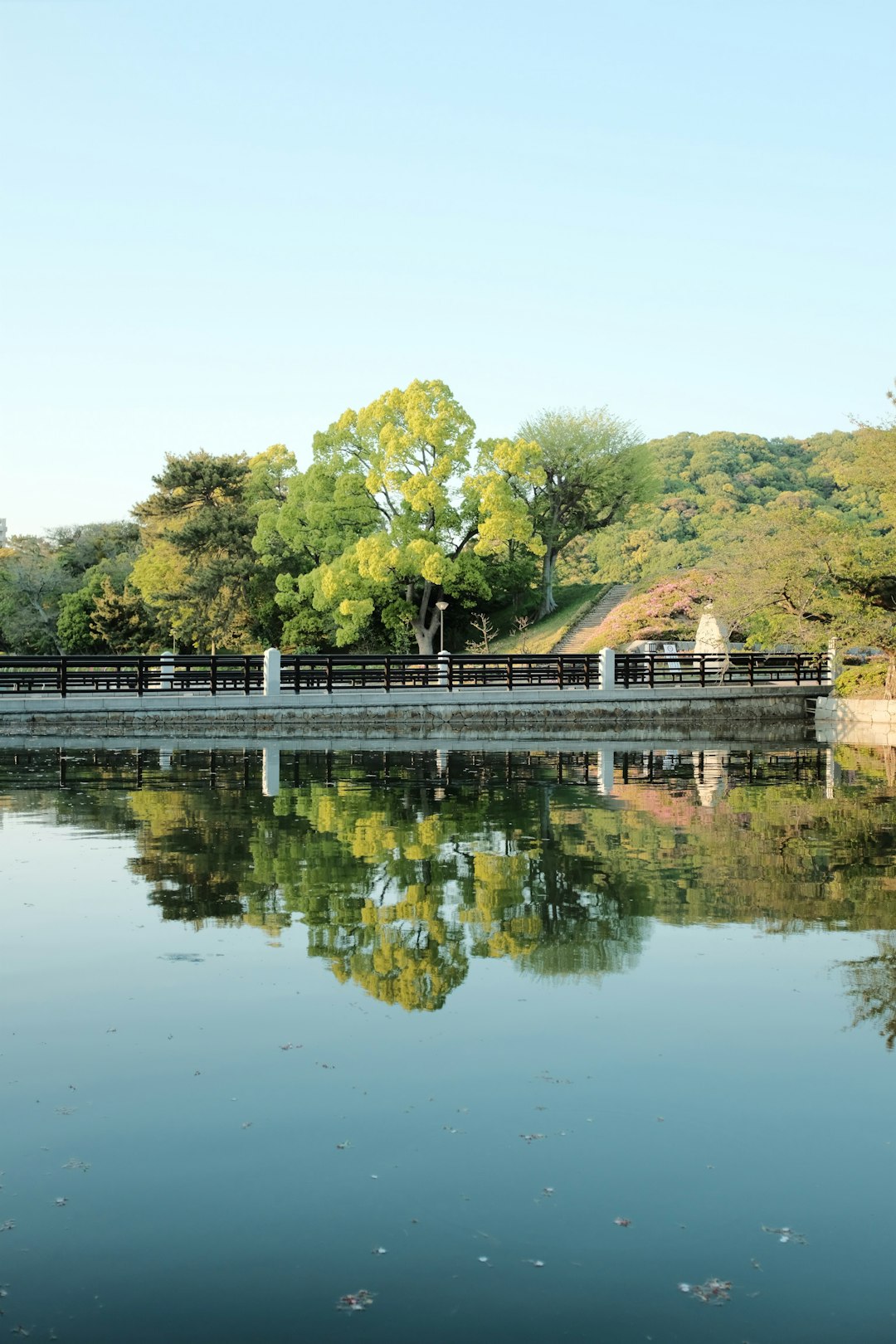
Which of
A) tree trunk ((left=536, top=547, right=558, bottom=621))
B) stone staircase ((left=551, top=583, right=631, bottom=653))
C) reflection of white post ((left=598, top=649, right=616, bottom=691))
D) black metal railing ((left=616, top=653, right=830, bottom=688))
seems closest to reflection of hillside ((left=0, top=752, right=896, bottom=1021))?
reflection of white post ((left=598, top=649, right=616, bottom=691))

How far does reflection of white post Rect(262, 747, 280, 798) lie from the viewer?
63.6 feet

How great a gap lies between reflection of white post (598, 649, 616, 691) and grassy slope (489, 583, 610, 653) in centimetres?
1862

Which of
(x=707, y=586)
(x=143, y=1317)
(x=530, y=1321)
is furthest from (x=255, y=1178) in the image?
(x=707, y=586)

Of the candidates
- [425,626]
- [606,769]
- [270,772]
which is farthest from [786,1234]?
[425,626]

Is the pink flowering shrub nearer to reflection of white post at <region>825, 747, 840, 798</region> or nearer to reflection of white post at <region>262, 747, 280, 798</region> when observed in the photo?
reflection of white post at <region>825, 747, 840, 798</region>

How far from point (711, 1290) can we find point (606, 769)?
782 inches

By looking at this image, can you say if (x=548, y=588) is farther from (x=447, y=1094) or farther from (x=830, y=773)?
(x=447, y=1094)

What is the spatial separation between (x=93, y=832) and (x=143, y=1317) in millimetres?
11118

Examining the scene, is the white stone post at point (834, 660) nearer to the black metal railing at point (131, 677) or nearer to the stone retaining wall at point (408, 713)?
the stone retaining wall at point (408, 713)

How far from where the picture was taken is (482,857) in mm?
13039

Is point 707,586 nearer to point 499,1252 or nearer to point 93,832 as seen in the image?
point 93,832

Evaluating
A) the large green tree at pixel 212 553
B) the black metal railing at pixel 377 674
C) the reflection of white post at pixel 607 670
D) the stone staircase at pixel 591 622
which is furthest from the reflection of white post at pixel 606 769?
the large green tree at pixel 212 553

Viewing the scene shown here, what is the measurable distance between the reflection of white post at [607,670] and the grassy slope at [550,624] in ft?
61.1

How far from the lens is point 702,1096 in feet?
20.2
